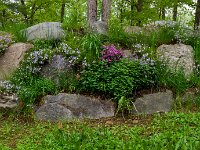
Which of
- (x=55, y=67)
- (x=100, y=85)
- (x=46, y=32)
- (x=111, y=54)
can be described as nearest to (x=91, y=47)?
(x=111, y=54)

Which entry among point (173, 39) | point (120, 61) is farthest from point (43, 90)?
point (173, 39)

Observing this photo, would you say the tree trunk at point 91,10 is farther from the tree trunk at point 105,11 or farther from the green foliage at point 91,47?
the green foliage at point 91,47

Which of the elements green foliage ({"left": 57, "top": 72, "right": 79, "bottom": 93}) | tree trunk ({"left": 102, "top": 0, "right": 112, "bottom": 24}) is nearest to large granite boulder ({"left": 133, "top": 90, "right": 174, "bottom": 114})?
green foliage ({"left": 57, "top": 72, "right": 79, "bottom": 93})

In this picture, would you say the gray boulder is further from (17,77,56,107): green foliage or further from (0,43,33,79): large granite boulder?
(0,43,33,79): large granite boulder

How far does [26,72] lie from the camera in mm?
7672

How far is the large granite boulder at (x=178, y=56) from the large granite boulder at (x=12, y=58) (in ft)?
11.6

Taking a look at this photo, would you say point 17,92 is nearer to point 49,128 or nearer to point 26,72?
point 26,72

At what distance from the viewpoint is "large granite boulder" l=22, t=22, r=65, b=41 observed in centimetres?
887

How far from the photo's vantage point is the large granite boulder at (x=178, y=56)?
7863 millimetres

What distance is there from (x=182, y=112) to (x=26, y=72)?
147 inches

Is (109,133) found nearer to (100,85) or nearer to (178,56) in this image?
(100,85)

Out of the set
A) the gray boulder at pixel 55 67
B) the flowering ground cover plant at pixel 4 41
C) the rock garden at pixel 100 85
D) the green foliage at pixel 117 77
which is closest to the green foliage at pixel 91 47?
the rock garden at pixel 100 85

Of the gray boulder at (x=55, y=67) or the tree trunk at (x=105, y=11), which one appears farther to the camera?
the tree trunk at (x=105, y=11)

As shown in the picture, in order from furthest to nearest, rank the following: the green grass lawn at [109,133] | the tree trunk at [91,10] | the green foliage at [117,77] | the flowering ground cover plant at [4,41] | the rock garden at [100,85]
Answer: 1. the tree trunk at [91,10]
2. the flowering ground cover plant at [4,41]
3. the green foliage at [117,77]
4. the rock garden at [100,85]
5. the green grass lawn at [109,133]
